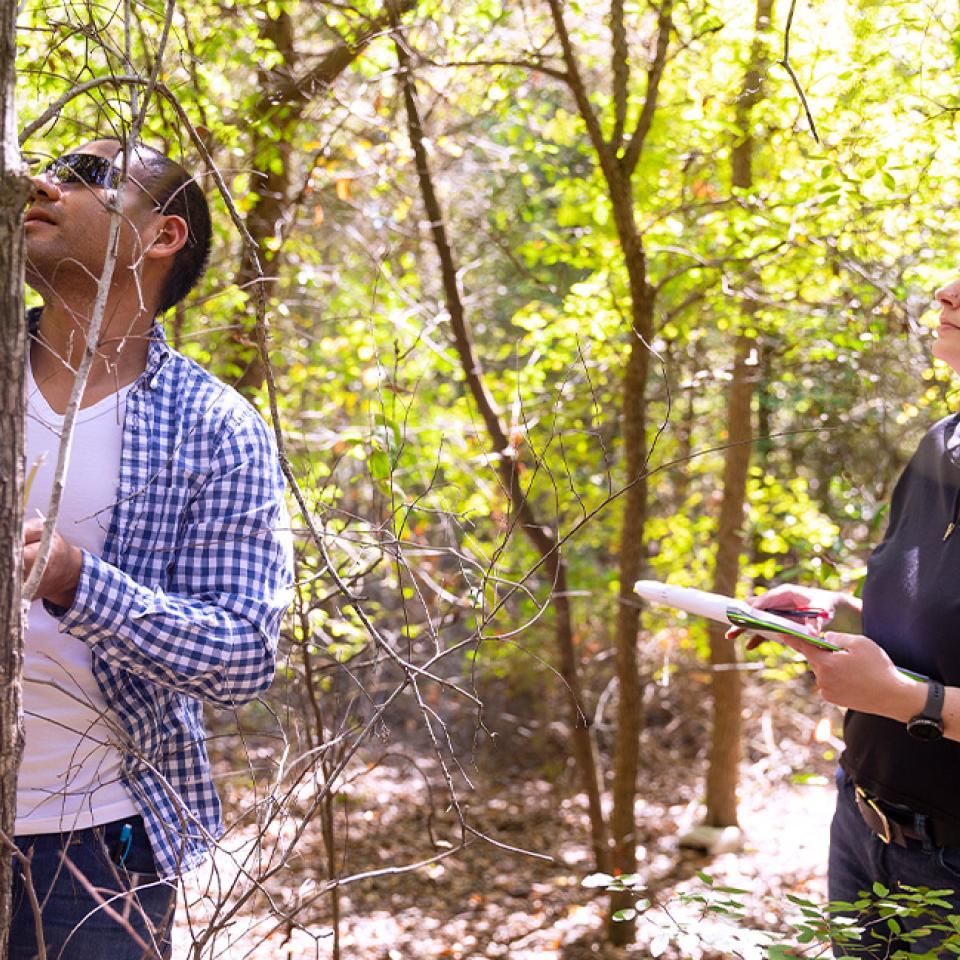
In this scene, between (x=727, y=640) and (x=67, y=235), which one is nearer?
(x=67, y=235)

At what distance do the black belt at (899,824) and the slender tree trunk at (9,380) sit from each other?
1458 mm

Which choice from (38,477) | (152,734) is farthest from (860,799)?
(38,477)

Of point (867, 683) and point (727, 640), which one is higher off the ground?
point (867, 683)

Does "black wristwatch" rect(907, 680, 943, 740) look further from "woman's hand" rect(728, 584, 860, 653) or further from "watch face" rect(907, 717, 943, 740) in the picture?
"woman's hand" rect(728, 584, 860, 653)

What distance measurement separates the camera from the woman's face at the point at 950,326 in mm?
1948

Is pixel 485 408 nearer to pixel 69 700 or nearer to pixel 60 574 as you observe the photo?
pixel 69 700

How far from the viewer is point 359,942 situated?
4.91 m

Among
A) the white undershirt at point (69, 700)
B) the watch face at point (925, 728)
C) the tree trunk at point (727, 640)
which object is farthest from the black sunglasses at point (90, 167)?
the tree trunk at point (727, 640)

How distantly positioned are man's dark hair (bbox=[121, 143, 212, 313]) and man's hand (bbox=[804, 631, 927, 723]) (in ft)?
4.21

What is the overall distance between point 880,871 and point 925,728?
36cm

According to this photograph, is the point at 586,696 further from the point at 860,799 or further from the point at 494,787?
the point at 860,799

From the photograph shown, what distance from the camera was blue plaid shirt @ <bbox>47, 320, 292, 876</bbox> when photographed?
5.05 ft

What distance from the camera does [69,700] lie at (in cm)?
168

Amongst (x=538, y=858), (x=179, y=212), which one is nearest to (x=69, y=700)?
(x=179, y=212)
